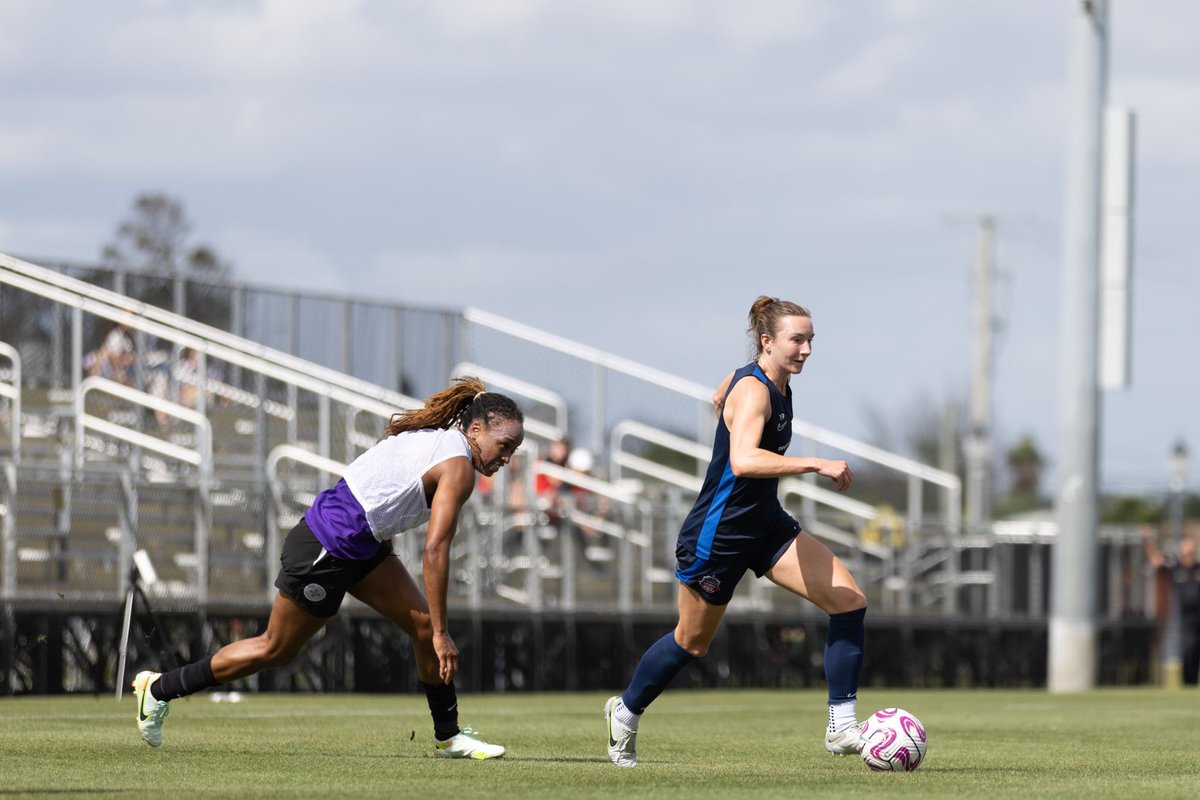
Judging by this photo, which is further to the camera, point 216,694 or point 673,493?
point 673,493

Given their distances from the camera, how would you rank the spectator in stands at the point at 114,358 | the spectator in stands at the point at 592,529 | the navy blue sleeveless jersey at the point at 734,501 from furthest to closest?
1. the spectator in stands at the point at 592,529
2. the spectator in stands at the point at 114,358
3. the navy blue sleeveless jersey at the point at 734,501

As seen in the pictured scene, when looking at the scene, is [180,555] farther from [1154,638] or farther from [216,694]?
[1154,638]

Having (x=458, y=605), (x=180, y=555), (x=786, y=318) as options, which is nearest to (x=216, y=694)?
(x=180, y=555)

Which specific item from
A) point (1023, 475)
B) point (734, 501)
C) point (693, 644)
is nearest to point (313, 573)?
point (693, 644)

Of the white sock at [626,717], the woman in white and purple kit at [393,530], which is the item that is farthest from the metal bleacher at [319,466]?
the white sock at [626,717]

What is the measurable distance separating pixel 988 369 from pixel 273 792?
44015 millimetres

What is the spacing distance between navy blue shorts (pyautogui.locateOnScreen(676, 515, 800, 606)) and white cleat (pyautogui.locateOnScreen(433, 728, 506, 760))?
124cm

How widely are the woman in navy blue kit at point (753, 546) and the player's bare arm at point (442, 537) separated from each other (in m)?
0.90

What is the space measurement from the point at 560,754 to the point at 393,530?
1811mm

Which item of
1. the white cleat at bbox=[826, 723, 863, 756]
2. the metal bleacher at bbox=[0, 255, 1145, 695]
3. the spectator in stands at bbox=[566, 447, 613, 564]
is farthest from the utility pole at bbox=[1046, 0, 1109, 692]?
the white cleat at bbox=[826, 723, 863, 756]

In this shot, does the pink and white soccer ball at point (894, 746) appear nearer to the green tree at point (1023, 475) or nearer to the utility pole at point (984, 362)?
the utility pole at point (984, 362)

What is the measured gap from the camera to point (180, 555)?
18547mm

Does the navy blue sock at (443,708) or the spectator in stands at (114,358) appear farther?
the spectator in stands at (114,358)

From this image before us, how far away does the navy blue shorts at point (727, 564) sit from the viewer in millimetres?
9508
